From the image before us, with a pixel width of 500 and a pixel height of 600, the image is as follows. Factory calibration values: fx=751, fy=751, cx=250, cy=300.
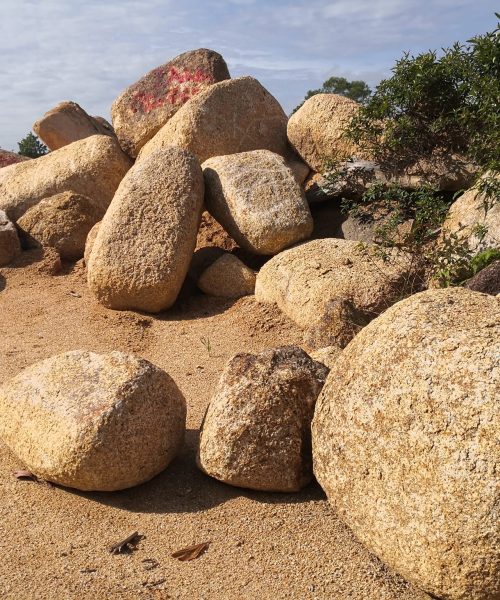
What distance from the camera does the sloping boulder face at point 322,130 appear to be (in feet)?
28.0

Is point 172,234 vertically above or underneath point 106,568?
above

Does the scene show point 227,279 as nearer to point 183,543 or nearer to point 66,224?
point 66,224

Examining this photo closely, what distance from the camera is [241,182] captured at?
7.71 m

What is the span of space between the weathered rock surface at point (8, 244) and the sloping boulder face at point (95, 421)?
495 cm

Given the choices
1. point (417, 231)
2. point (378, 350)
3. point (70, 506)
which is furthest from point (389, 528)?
point (417, 231)

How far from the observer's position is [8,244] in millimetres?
9062

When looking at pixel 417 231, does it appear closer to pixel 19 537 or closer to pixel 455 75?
pixel 455 75

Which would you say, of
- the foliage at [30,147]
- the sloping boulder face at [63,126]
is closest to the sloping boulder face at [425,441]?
the sloping boulder face at [63,126]

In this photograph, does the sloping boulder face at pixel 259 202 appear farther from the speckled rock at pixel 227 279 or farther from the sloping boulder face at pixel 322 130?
the sloping boulder face at pixel 322 130

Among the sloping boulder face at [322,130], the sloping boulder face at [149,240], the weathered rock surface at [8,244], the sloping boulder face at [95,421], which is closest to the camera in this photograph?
the sloping boulder face at [95,421]

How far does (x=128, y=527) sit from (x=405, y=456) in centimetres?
154

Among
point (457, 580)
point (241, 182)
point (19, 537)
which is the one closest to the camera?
point (457, 580)

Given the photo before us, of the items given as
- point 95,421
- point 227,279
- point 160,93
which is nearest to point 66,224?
point 160,93

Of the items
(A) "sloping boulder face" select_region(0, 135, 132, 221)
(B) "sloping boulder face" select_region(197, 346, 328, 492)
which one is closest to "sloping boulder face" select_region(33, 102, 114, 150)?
(A) "sloping boulder face" select_region(0, 135, 132, 221)
